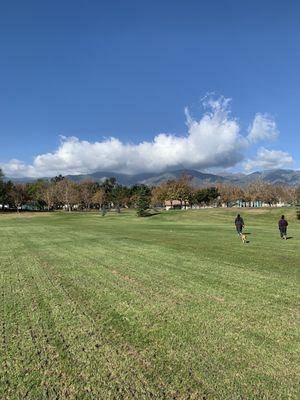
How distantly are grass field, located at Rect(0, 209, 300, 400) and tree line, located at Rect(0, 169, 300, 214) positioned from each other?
341 ft

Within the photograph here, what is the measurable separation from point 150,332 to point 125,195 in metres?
158

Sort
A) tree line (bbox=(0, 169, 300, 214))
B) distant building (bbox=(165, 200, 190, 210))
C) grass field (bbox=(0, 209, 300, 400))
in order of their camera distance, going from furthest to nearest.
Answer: distant building (bbox=(165, 200, 190, 210)), tree line (bbox=(0, 169, 300, 214)), grass field (bbox=(0, 209, 300, 400))

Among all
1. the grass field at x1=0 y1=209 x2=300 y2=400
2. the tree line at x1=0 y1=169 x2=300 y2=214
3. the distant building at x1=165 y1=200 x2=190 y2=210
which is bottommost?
the grass field at x1=0 y1=209 x2=300 y2=400

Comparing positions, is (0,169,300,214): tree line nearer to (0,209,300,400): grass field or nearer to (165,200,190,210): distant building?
(165,200,190,210): distant building

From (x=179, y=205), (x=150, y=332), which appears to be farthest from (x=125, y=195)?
(x=150, y=332)

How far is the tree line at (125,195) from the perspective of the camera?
125m

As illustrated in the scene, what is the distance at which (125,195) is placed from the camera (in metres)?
166

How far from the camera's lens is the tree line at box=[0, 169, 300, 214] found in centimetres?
12462

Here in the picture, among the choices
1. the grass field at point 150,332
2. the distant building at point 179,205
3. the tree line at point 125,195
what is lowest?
the grass field at point 150,332

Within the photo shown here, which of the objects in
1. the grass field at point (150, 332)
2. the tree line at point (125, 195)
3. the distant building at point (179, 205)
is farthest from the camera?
the distant building at point (179, 205)

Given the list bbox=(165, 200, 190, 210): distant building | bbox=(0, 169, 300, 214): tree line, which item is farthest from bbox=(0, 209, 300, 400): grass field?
bbox=(165, 200, 190, 210): distant building

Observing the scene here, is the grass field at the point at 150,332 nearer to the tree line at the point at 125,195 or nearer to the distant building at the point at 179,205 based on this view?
the tree line at the point at 125,195

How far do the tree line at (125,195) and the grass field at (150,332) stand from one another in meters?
104

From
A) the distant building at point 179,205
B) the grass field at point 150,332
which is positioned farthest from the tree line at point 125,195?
the grass field at point 150,332
